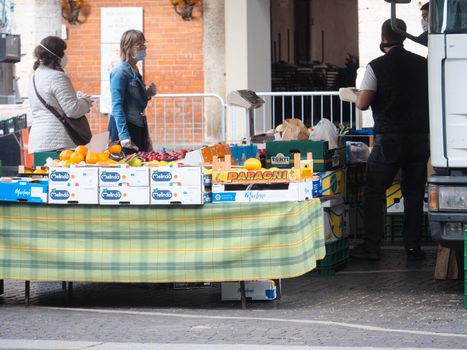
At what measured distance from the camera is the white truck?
9055mm

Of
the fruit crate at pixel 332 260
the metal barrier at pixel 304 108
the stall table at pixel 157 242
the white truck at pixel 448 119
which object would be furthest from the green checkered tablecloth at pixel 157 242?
the metal barrier at pixel 304 108

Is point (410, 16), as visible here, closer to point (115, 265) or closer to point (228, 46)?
point (228, 46)

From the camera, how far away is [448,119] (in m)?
9.12

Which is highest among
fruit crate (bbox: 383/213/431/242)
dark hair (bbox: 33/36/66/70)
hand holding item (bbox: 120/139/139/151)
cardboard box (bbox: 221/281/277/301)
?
dark hair (bbox: 33/36/66/70)

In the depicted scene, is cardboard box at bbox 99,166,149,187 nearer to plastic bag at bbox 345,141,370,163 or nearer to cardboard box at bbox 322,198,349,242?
cardboard box at bbox 322,198,349,242

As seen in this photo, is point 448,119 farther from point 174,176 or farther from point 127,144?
point 127,144

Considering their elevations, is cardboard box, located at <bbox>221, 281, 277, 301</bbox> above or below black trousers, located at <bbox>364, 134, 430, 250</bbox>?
below

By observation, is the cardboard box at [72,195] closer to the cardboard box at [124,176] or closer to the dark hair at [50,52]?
the cardboard box at [124,176]

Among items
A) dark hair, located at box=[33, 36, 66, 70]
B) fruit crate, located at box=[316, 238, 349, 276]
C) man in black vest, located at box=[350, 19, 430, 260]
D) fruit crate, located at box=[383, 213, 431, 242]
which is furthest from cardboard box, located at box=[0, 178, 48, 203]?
fruit crate, located at box=[383, 213, 431, 242]

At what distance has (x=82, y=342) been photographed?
812 centimetres

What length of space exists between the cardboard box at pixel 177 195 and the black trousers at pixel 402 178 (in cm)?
304

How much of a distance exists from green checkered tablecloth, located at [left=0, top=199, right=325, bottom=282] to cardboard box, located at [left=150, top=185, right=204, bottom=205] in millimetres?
76

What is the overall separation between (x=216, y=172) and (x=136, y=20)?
10.4 meters

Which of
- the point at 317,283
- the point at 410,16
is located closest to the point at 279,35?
the point at 410,16
